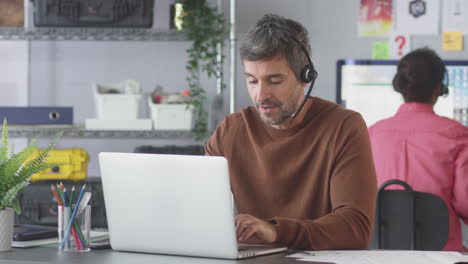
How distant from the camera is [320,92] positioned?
143 inches

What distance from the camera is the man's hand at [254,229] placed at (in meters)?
1.61

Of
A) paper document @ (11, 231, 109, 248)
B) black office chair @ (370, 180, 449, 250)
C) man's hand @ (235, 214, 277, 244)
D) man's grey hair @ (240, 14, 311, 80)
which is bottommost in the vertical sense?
black office chair @ (370, 180, 449, 250)

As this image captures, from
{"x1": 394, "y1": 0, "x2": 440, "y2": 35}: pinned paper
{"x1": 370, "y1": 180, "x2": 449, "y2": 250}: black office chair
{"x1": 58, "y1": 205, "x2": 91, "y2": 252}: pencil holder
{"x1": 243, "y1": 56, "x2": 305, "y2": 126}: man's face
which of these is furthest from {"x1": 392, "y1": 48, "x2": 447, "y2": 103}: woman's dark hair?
{"x1": 58, "y1": 205, "x2": 91, "y2": 252}: pencil holder

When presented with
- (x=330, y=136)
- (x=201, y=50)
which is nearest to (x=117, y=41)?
(x=201, y=50)

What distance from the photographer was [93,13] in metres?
3.19

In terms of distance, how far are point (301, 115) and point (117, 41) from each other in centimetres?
177

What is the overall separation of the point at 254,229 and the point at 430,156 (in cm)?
122

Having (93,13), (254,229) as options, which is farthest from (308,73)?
(93,13)

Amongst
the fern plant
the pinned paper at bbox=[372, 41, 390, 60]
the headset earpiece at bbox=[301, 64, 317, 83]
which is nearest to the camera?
the fern plant

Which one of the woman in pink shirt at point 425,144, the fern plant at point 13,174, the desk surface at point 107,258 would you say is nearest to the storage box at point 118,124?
the woman in pink shirt at point 425,144

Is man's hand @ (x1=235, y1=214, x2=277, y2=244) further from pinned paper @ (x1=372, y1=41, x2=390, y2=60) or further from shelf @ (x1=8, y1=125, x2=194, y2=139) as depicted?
pinned paper @ (x1=372, y1=41, x2=390, y2=60)

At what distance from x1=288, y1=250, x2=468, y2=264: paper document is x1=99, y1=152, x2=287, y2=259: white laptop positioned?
0.10 metres

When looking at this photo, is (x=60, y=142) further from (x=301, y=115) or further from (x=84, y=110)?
(x=301, y=115)

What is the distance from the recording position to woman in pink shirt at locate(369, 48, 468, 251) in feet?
8.52
